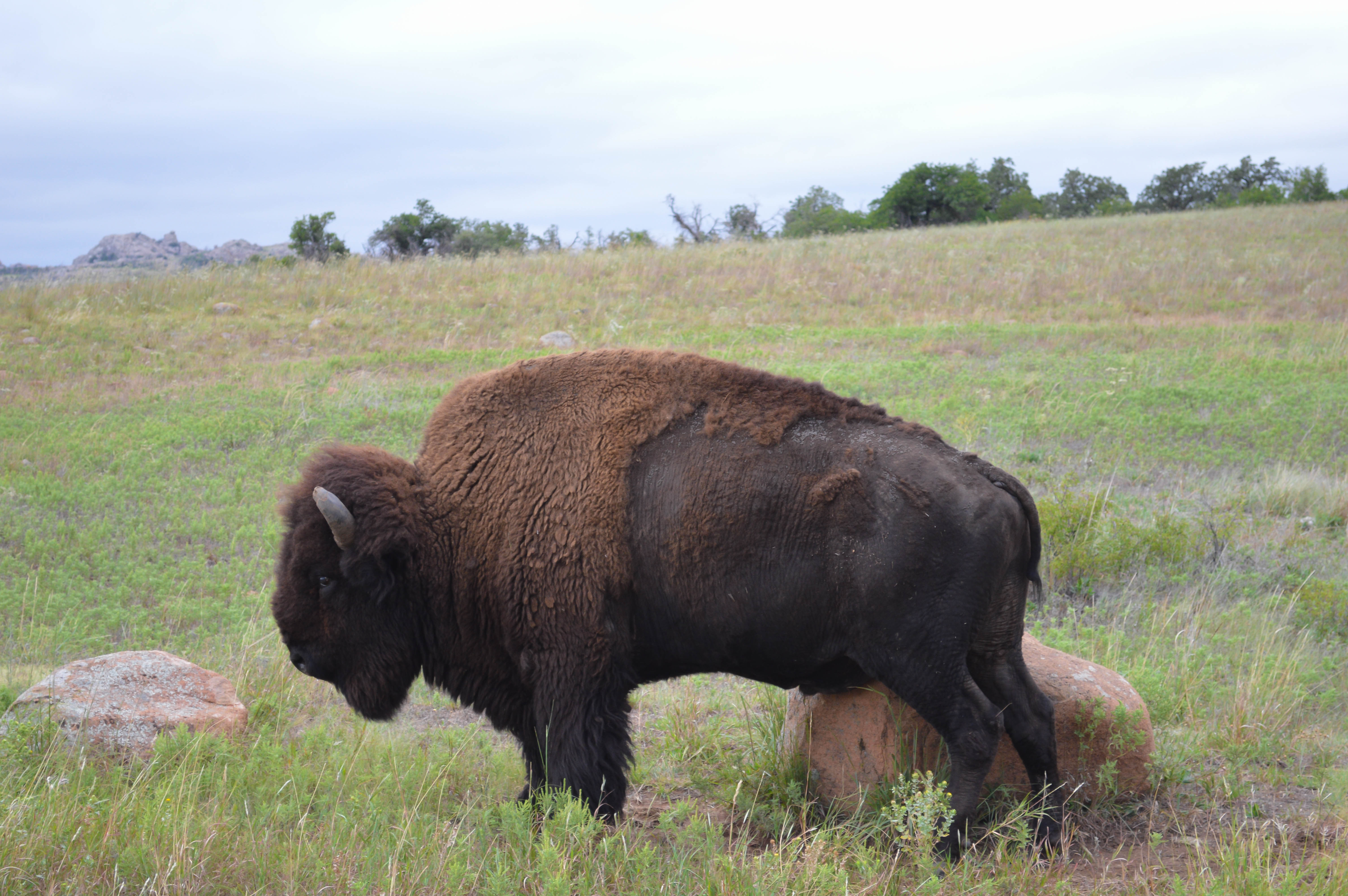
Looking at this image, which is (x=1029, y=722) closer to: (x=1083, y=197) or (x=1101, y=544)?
(x=1101, y=544)

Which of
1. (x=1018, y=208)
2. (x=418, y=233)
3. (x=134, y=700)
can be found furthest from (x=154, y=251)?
(x=134, y=700)

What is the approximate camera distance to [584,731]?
4105 millimetres

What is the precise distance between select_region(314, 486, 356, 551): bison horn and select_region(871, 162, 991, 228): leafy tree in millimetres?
45441

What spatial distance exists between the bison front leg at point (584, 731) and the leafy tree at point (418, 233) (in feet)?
103

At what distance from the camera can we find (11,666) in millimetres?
6176

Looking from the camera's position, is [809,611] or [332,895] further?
[809,611]

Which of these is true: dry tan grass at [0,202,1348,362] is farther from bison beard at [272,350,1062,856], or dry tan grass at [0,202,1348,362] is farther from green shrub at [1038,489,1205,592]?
bison beard at [272,350,1062,856]

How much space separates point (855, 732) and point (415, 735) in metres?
2.78

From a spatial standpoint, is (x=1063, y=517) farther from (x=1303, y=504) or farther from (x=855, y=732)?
(x=855, y=732)

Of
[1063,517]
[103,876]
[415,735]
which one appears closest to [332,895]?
[103,876]

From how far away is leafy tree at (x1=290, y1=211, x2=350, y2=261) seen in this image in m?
29.4

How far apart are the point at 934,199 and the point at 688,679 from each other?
4540 centimetres

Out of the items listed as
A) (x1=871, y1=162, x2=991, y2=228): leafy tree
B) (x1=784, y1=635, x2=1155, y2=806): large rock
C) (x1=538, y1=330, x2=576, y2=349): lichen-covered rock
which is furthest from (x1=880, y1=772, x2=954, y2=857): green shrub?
(x1=871, y1=162, x2=991, y2=228): leafy tree

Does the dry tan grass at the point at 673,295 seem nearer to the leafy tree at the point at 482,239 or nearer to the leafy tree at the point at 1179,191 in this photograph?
the leafy tree at the point at 482,239
